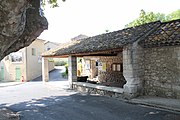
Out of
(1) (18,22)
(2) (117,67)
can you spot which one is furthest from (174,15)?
(1) (18,22)

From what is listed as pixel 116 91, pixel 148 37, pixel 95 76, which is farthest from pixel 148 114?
pixel 95 76

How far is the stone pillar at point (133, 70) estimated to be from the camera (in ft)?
30.6

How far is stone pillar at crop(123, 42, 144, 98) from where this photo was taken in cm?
933

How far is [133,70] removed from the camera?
9.41m

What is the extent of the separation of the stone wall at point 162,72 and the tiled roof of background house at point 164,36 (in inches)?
16.1

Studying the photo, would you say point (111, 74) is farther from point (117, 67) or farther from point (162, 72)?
point (162, 72)

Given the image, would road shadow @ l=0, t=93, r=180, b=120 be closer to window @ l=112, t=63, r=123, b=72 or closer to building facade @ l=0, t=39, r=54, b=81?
window @ l=112, t=63, r=123, b=72

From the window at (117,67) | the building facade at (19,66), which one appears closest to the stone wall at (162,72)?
the window at (117,67)

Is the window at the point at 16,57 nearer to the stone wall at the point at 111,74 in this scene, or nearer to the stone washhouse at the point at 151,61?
the stone wall at the point at 111,74

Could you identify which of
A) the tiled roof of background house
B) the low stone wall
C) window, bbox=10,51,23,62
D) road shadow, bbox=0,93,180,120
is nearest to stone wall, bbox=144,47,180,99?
the tiled roof of background house

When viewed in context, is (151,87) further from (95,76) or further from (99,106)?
(95,76)

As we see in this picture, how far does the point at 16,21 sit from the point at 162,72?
7.02 m

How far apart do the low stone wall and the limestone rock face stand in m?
5.20

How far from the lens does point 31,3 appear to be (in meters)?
7.23
